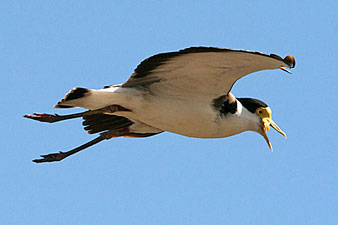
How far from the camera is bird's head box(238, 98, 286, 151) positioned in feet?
32.2

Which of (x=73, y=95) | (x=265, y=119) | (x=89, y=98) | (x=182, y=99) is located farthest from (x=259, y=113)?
(x=73, y=95)

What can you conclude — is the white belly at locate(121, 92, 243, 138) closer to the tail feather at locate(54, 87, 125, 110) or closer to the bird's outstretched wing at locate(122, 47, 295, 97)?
the bird's outstretched wing at locate(122, 47, 295, 97)

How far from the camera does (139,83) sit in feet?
29.5

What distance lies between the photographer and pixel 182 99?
9164 millimetres

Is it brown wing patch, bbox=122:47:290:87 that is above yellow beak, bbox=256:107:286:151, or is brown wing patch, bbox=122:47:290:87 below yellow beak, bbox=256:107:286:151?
above

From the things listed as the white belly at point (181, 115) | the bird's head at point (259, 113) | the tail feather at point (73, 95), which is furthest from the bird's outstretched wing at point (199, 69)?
the bird's head at point (259, 113)

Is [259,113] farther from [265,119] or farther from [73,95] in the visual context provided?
[73,95]

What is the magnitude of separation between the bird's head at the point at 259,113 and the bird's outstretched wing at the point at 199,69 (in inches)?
32.7

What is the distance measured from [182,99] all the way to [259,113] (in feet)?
4.09

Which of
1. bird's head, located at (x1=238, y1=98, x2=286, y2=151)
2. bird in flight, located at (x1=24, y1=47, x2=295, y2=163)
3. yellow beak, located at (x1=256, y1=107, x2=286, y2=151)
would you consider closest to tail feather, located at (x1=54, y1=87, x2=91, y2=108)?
bird in flight, located at (x1=24, y1=47, x2=295, y2=163)

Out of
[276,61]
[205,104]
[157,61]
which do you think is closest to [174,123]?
[205,104]

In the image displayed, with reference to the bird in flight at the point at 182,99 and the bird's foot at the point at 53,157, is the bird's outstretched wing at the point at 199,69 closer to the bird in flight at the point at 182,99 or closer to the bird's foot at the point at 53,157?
the bird in flight at the point at 182,99

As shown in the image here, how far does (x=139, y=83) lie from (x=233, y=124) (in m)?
1.33

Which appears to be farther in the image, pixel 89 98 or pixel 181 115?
pixel 181 115
